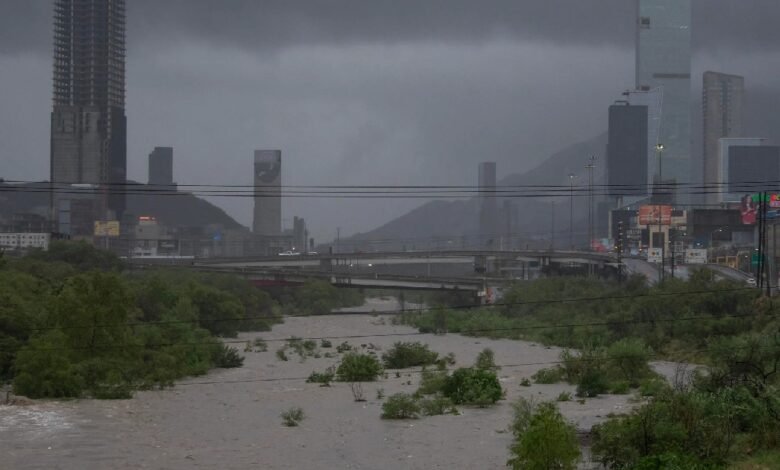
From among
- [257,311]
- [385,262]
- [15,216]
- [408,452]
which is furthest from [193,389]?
[15,216]

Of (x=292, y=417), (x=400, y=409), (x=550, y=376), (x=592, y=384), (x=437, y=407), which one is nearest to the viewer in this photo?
(x=292, y=417)

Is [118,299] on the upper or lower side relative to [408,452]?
Answer: upper

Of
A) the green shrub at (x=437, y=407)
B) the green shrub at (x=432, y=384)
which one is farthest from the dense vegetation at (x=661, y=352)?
the green shrub at (x=437, y=407)

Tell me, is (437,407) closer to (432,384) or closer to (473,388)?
(473,388)

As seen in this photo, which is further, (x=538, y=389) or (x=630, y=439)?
(x=538, y=389)

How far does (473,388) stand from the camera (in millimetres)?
48969

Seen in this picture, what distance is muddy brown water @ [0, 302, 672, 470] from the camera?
3406 centimetres

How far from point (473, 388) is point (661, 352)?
80.5ft

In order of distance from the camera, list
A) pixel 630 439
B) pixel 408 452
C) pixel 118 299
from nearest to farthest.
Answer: pixel 630 439, pixel 408 452, pixel 118 299

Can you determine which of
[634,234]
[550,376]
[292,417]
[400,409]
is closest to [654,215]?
[634,234]

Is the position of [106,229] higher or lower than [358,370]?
higher

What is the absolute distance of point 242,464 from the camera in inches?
1308

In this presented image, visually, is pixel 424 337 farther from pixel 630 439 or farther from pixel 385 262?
pixel 630 439

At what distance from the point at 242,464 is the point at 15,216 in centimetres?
16719
